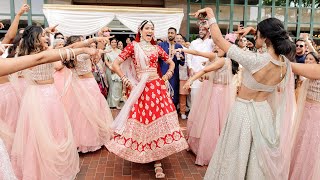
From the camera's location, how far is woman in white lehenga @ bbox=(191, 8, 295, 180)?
2.25m

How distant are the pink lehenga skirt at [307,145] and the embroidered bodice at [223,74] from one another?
3.67 feet

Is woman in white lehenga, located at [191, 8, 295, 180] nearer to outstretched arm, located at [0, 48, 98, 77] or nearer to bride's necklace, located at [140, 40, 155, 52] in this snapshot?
bride's necklace, located at [140, 40, 155, 52]

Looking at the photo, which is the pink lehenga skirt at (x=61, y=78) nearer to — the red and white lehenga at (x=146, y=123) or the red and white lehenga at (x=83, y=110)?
the red and white lehenga at (x=83, y=110)

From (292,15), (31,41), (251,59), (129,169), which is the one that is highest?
(292,15)

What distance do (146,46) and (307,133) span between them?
2165 millimetres

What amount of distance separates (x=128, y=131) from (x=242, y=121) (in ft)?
5.20

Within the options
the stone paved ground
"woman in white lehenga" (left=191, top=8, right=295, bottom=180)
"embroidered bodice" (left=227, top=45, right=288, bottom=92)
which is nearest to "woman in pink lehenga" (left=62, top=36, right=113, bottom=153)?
the stone paved ground

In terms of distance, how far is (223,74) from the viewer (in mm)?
3973

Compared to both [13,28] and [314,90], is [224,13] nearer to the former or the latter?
[314,90]

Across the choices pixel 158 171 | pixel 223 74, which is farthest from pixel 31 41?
pixel 223 74

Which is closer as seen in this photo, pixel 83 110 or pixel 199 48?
pixel 83 110

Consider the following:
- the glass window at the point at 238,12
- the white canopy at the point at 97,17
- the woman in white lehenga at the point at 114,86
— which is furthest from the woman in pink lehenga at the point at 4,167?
the glass window at the point at 238,12

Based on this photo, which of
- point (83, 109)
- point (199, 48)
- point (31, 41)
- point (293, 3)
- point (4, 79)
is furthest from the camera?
point (293, 3)

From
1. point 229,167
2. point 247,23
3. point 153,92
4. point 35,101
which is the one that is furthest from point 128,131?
point 247,23
